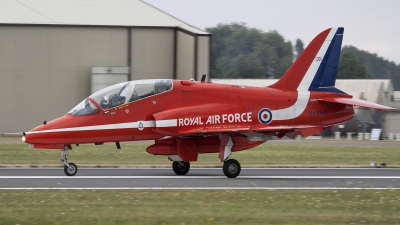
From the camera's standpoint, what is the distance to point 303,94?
19203 millimetres

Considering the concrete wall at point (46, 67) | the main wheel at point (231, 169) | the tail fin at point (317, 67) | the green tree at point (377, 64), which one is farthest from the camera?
the green tree at point (377, 64)

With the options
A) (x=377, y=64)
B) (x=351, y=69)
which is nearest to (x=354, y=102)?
(x=351, y=69)

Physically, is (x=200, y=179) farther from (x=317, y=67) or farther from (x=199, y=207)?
(x=317, y=67)

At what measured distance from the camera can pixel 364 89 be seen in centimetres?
5559

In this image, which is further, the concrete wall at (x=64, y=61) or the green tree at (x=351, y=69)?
the green tree at (x=351, y=69)

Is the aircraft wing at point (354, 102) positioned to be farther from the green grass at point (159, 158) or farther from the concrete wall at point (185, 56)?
the concrete wall at point (185, 56)

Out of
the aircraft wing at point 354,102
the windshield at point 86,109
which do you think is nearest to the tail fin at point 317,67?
the aircraft wing at point 354,102

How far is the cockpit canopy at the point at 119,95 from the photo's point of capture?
17.4m

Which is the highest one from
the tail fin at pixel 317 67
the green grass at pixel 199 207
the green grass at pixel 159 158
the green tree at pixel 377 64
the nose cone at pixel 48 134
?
the green tree at pixel 377 64

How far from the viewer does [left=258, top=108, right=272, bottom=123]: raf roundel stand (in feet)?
60.7

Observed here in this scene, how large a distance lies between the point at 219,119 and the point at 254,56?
93.4m

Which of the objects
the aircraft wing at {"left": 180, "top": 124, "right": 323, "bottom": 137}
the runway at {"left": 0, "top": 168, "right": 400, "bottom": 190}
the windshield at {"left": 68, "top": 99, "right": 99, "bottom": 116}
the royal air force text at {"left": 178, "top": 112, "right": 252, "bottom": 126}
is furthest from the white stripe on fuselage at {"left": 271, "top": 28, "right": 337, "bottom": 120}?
the windshield at {"left": 68, "top": 99, "right": 99, "bottom": 116}

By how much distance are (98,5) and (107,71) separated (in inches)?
241

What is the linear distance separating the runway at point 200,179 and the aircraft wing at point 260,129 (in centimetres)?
125
